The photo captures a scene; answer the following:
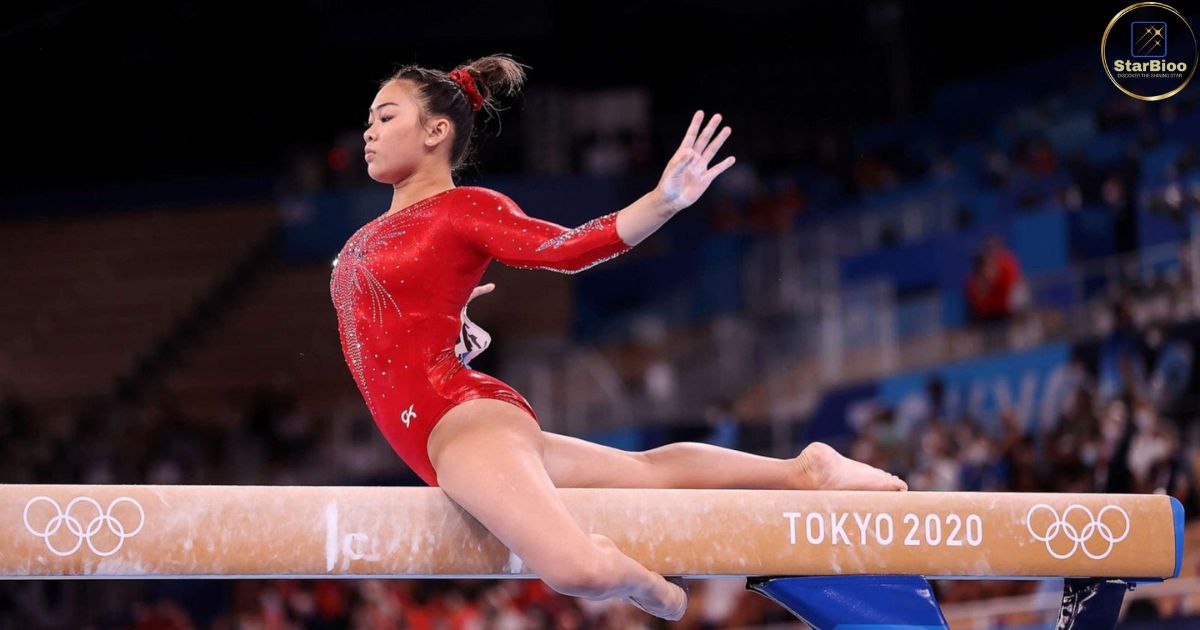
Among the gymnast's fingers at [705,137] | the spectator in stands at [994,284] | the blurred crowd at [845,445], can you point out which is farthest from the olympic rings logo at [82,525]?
the spectator in stands at [994,284]

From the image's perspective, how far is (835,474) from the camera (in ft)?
12.6

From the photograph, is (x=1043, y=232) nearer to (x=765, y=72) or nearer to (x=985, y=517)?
(x=765, y=72)

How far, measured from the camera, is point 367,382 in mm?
3725

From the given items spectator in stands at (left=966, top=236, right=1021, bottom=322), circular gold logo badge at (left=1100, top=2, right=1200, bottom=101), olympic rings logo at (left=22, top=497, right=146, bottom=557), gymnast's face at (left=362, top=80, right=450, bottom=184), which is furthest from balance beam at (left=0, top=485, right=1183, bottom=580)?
spectator in stands at (left=966, top=236, right=1021, bottom=322)

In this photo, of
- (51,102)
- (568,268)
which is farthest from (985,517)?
(51,102)

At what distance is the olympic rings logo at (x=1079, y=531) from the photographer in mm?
3713

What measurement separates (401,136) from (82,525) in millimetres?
1305

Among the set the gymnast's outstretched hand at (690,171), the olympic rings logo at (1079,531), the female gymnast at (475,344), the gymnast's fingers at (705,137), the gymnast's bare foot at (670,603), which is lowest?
the gymnast's bare foot at (670,603)

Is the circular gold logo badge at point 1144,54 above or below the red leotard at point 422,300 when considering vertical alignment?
above

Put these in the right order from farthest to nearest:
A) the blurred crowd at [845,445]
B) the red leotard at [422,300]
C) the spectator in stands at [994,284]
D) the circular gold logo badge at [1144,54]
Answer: the spectator in stands at [994,284] → the blurred crowd at [845,445] → the circular gold logo badge at [1144,54] → the red leotard at [422,300]

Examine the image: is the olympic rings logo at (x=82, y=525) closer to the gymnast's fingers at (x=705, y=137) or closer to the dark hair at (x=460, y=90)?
the dark hair at (x=460, y=90)

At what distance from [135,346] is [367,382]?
449 inches

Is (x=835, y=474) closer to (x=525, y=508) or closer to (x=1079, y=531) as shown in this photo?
(x=1079, y=531)

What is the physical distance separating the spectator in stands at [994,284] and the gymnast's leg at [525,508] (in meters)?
7.02
